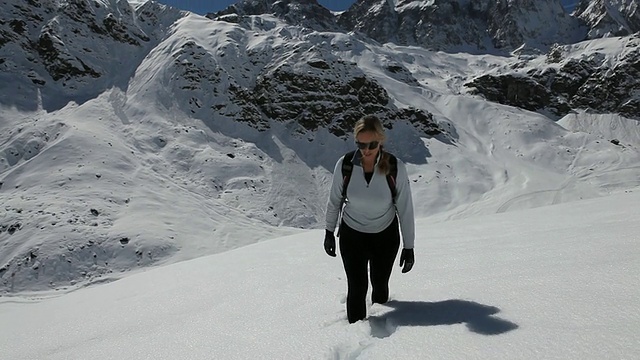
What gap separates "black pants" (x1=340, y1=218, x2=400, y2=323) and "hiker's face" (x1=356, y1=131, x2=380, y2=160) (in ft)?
2.16

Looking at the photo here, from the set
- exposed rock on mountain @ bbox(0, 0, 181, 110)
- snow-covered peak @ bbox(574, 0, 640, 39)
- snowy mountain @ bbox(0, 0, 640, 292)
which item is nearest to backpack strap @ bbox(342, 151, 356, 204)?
snowy mountain @ bbox(0, 0, 640, 292)

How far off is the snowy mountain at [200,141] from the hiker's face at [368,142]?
1006 inches

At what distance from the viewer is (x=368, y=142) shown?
344 cm

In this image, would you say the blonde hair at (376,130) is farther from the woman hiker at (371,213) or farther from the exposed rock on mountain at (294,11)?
the exposed rock on mountain at (294,11)

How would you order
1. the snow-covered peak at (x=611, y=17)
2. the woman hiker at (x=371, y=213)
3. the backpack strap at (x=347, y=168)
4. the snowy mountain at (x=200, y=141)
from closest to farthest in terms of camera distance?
the woman hiker at (x=371, y=213) < the backpack strap at (x=347, y=168) < the snowy mountain at (x=200, y=141) < the snow-covered peak at (x=611, y=17)

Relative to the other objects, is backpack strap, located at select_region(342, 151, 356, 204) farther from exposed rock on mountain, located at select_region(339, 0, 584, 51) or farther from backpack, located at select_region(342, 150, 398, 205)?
exposed rock on mountain, located at select_region(339, 0, 584, 51)

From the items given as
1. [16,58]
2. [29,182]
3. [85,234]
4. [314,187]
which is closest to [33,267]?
[85,234]

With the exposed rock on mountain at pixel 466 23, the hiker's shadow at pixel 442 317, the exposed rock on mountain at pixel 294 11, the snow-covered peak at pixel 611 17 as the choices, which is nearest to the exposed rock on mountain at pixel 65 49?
the hiker's shadow at pixel 442 317

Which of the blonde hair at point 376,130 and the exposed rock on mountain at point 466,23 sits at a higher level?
the exposed rock on mountain at point 466,23

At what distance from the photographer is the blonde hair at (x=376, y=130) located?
3.43m

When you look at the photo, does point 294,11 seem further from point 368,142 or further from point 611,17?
point 368,142

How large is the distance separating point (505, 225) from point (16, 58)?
60.8m

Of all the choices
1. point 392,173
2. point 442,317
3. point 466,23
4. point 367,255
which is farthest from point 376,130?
point 466,23

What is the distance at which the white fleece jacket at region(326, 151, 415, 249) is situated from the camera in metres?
3.58
